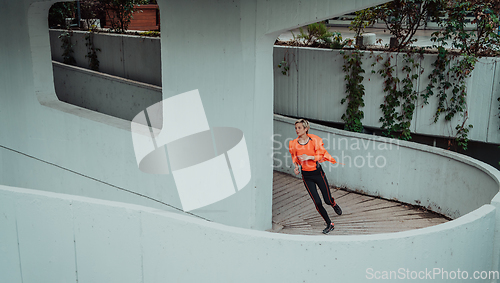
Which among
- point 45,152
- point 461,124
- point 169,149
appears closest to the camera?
point 169,149

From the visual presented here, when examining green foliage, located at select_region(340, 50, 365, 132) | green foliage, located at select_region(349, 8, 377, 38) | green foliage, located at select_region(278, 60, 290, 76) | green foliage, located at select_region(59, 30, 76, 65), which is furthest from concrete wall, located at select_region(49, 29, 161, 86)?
green foliage, located at select_region(340, 50, 365, 132)

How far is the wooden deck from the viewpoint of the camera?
809 cm

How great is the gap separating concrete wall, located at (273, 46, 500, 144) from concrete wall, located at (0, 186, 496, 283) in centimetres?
544

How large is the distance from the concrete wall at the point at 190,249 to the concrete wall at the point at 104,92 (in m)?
9.07

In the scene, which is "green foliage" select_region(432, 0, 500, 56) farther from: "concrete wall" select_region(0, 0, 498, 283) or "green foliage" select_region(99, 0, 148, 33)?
"green foliage" select_region(99, 0, 148, 33)

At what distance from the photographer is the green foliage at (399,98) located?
1065 centimetres

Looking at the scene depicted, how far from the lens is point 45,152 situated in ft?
36.8

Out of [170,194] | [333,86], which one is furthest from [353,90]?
[170,194]

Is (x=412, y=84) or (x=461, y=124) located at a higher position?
(x=412, y=84)

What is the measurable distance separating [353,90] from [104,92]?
8641 millimetres

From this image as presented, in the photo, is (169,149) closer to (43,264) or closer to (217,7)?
(217,7)

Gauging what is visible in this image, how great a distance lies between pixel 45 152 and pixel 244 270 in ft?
27.1

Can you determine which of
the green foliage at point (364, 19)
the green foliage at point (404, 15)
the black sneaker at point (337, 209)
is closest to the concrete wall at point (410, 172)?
the black sneaker at point (337, 209)

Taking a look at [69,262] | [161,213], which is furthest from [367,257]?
[69,262]
